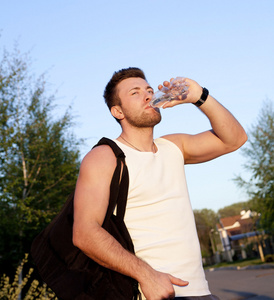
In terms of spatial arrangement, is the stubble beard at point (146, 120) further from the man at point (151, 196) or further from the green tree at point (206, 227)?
the green tree at point (206, 227)

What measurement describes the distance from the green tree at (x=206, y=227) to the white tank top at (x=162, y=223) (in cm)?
7684

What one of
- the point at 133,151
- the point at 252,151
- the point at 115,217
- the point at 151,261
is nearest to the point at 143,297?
the point at 151,261

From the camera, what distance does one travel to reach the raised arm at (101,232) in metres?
2.39

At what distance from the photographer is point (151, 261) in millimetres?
2631

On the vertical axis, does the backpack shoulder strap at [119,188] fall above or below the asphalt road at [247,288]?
above

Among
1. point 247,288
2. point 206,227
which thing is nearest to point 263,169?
point 247,288

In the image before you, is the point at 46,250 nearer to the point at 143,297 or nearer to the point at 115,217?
the point at 115,217

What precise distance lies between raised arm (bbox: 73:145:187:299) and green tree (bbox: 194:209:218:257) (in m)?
77.1

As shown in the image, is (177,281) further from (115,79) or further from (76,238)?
(115,79)

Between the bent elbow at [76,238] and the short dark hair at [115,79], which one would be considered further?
the short dark hair at [115,79]

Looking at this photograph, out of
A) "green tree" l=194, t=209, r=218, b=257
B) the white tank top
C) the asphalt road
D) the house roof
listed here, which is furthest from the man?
the house roof

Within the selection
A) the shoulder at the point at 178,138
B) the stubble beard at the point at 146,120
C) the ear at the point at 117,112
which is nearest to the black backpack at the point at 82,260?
the stubble beard at the point at 146,120

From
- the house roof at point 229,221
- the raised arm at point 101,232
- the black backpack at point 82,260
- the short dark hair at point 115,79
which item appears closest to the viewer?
the raised arm at point 101,232

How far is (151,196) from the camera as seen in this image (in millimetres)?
2766
